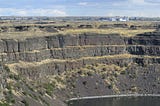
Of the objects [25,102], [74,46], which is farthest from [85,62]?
[25,102]

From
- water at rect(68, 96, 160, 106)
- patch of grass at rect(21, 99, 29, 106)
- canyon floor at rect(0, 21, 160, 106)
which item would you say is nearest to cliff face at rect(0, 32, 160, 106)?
canyon floor at rect(0, 21, 160, 106)

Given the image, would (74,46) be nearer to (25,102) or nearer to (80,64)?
(80,64)

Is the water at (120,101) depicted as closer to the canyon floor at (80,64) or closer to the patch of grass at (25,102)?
the canyon floor at (80,64)

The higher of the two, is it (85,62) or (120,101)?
(85,62)

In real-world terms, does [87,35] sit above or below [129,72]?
above

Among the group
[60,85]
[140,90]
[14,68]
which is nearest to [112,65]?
[140,90]

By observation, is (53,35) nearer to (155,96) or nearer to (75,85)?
(75,85)

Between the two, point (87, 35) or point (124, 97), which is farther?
point (87, 35)

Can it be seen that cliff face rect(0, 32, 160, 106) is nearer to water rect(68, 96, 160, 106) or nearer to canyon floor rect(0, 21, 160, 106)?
canyon floor rect(0, 21, 160, 106)
